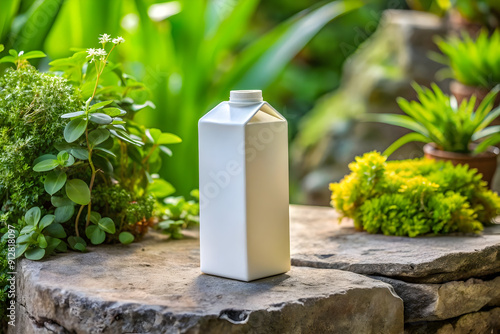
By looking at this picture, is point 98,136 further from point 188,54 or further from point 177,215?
point 188,54

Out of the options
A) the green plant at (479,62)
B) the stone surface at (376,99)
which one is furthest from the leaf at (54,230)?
the stone surface at (376,99)

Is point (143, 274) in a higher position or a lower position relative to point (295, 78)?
lower

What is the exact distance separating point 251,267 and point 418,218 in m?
0.57

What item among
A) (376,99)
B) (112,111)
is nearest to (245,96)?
(112,111)

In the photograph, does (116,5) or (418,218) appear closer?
(418,218)

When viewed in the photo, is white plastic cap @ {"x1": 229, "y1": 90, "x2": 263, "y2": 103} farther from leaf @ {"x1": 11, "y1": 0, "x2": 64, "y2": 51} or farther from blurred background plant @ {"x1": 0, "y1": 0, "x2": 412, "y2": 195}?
blurred background plant @ {"x1": 0, "y1": 0, "x2": 412, "y2": 195}

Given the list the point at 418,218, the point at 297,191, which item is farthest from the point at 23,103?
the point at 297,191

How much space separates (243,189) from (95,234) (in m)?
0.45

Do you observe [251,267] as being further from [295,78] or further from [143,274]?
[295,78]

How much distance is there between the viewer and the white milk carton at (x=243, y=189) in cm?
120

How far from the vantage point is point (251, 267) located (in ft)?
4.01

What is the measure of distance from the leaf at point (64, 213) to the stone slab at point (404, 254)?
1.82 ft

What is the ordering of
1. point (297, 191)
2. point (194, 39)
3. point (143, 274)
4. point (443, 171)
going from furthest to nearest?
point (297, 191) < point (194, 39) < point (443, 171) < point (143, 274)

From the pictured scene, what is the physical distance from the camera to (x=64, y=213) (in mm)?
1345
